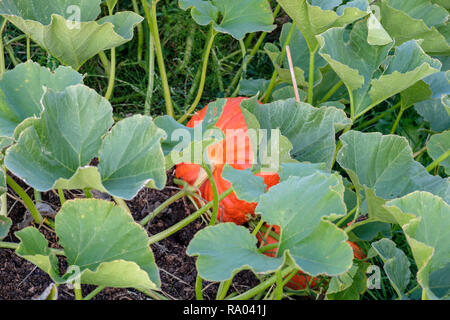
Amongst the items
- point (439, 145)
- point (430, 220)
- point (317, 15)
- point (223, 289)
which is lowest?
point (223, 289)

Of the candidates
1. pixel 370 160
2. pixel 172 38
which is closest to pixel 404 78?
pixel 370 160

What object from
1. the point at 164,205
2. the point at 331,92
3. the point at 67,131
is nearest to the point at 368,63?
the point at 331,92

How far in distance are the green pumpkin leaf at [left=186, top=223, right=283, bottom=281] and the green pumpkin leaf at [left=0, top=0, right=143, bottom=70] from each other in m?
0.49

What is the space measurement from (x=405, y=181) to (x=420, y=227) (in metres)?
0.22

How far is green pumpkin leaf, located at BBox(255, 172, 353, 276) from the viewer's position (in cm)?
101

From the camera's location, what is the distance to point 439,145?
4.69 ft

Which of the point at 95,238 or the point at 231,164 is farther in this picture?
the point at 231,164

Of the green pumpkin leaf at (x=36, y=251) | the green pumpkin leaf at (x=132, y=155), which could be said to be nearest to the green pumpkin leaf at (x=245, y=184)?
the green pumpkin leaf at (x=132, y=155)

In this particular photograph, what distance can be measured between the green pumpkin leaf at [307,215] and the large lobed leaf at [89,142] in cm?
21

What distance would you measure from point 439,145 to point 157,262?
69 cm

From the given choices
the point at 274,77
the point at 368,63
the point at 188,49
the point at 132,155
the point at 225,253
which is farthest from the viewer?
the point at 188,49

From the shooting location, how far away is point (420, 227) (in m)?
1.06

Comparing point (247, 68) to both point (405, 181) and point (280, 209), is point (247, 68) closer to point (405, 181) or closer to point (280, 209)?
point (405, 181)

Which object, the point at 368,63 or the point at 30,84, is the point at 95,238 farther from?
the point at 368,63
